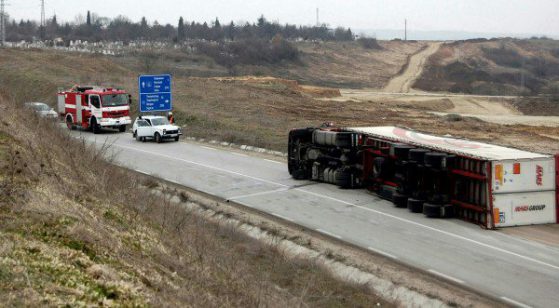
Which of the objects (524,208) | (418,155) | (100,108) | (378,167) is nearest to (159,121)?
(100,108)

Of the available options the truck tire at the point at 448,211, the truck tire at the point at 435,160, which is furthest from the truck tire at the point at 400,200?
the truck tire at the point at 435,160

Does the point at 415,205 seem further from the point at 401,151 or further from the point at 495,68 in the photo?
the point at 495,68

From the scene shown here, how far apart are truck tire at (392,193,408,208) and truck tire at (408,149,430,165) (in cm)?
147

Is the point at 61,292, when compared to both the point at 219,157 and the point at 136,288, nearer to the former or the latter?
the point at 136,288

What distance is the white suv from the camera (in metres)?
40.1

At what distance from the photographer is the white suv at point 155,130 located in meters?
40.1

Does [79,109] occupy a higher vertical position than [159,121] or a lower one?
higher

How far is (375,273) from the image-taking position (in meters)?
16.6

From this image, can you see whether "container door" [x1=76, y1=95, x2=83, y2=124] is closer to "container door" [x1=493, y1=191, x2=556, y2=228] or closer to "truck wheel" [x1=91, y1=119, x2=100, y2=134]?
"truck wheel" [x1=91, y1=119, x2=100, y2=134]

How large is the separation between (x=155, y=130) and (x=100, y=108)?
6072mm

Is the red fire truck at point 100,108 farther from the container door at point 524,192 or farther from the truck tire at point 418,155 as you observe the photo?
the container door at point 524,192

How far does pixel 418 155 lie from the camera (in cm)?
2188

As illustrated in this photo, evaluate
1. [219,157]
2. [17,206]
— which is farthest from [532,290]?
[219,157]

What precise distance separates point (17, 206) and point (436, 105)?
64.6m
